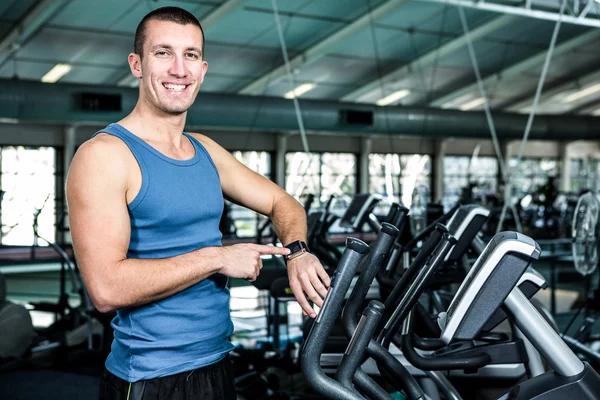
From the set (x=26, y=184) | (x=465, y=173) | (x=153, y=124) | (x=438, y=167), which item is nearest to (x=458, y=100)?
(x=438, y=167)

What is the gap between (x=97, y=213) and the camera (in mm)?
1164

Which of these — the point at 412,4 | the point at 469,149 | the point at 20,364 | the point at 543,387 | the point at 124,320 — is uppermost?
the point at 412,4

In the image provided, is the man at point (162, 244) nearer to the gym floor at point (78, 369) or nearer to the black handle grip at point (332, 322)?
the black handle grip at point (332, 322)

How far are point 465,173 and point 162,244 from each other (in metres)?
16.8

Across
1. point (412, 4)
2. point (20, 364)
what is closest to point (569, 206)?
point (412, 4)

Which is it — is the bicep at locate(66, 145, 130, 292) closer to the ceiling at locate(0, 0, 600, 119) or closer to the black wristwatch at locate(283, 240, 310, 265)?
the black wristwatch at locate(283, 240, 310, 265)

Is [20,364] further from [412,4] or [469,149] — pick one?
[469,149]

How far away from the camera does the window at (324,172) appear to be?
14633 mm

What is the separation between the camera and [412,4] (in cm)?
953

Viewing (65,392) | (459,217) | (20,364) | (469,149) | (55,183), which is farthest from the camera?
(469,149)

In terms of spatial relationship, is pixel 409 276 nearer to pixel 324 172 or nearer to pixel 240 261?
pixel 240 261

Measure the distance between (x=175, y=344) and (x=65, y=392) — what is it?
5.69ft

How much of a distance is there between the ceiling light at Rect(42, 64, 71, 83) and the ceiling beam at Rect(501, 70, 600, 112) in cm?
965

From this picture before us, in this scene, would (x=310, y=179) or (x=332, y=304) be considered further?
(x=310, y=179)
